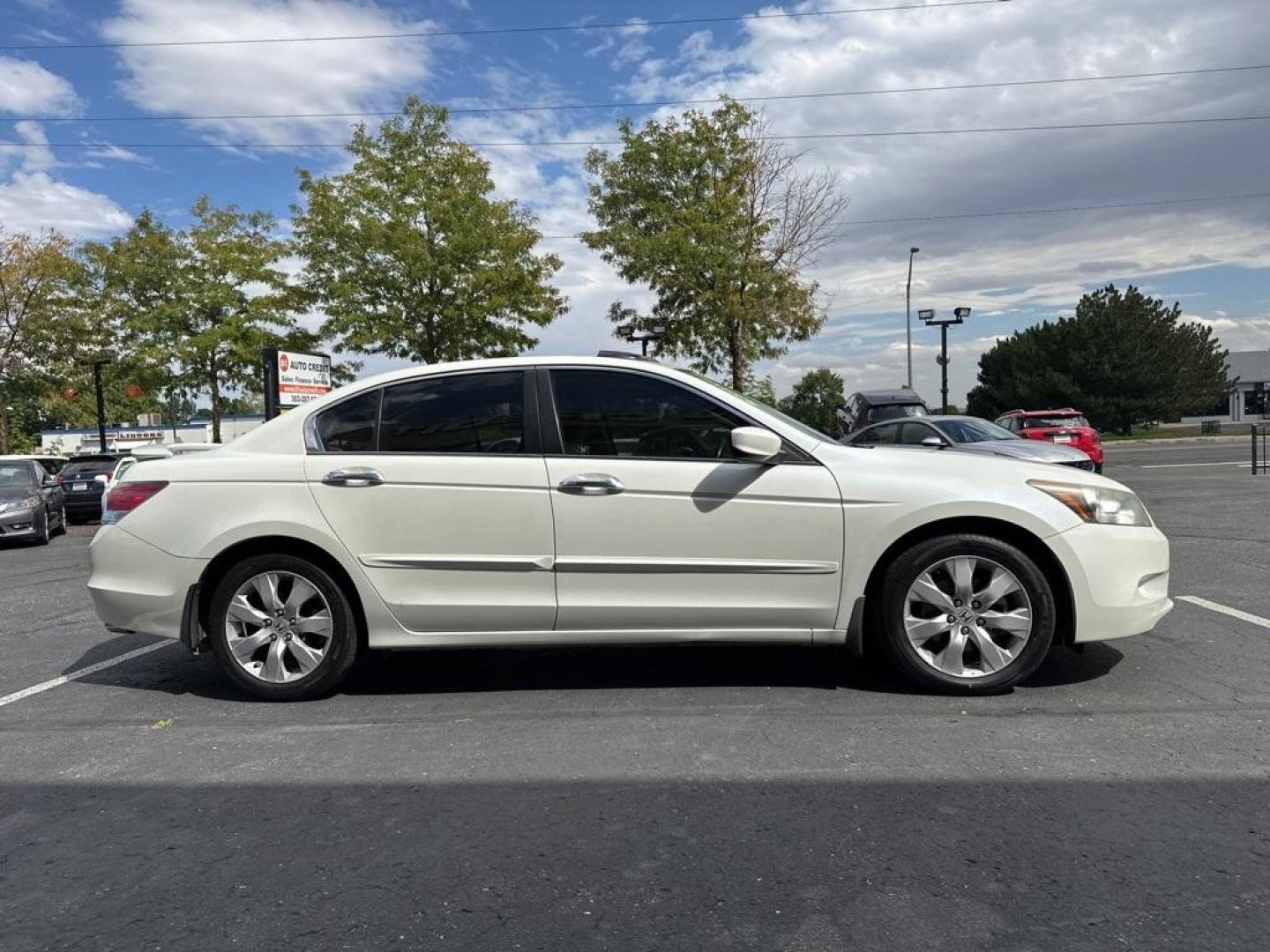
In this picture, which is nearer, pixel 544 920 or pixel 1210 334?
pixel 544 920

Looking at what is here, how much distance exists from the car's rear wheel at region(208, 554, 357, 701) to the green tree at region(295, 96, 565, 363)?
18667 mm

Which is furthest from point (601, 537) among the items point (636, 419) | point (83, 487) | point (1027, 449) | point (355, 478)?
point (83, 487)

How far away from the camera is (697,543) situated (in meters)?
4.29

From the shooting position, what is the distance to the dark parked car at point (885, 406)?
20.4 metres

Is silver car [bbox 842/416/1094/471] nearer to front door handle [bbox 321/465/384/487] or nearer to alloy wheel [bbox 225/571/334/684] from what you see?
front door handle [bbox 321/465/384/487]

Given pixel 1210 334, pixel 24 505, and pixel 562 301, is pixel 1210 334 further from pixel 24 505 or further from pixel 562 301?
pixel 24 505

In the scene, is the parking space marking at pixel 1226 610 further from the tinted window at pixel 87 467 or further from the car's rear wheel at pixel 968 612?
the tinted window at pixel 87 467

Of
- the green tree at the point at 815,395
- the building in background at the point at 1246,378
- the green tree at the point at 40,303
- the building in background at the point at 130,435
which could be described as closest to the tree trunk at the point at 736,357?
the green tree at the point at 815,395

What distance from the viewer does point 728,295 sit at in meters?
23.1

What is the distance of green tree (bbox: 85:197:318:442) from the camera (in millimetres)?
26859

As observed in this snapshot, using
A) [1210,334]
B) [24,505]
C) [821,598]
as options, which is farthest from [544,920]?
[1210,334]

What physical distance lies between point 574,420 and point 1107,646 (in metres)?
3.28

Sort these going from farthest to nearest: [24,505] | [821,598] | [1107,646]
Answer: [24,505], [1107,646], [821,598]

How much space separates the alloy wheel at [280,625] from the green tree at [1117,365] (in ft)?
162
